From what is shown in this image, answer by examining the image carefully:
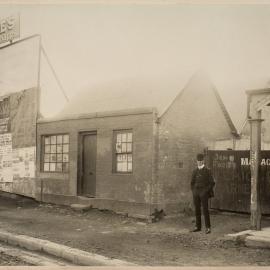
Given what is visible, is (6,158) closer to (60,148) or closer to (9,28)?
(60,148)

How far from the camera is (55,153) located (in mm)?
15242

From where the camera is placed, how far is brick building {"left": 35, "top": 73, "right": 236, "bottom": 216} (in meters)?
12.6

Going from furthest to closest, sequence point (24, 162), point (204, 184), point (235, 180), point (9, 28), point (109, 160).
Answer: point (9, 28)
point (24, 162)
point (109, 160)
point (235, 180)
point (204, 184)

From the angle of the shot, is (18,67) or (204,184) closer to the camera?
(204,184)

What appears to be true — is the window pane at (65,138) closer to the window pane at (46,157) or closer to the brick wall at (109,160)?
the brick wall at (109,160)

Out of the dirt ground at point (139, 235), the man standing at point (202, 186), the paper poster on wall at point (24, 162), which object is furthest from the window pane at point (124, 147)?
the paper poster on wall at point (24, 162)

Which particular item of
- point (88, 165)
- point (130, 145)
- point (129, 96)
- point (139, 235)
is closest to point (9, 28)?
point (129, 96)

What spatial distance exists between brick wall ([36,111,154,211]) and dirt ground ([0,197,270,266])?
0.67 meters

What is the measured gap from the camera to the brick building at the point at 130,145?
1256cm

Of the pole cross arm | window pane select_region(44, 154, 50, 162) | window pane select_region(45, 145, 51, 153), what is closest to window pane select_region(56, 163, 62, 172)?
window pane select_region(44, 154, 50, 162)

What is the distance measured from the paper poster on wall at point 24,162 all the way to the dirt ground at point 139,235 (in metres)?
1.78

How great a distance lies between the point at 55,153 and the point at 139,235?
601cm

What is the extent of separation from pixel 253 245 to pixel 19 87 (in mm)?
11135

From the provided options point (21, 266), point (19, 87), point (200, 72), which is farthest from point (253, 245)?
point (19, 87)
